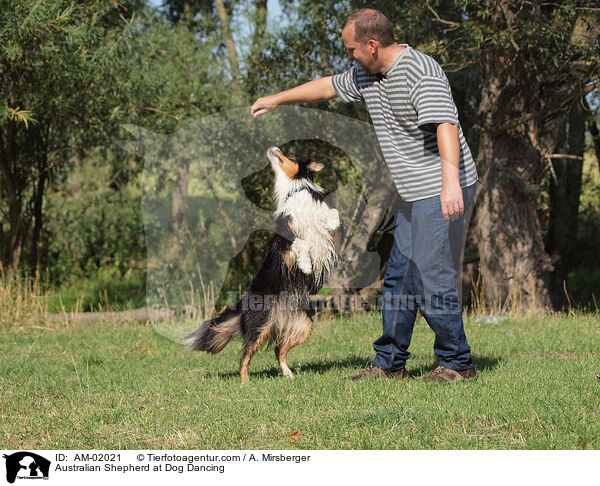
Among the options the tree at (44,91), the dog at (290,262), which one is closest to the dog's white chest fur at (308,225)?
the dog at (290,262)

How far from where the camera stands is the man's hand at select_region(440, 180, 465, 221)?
3.81m

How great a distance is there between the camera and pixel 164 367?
5.33m

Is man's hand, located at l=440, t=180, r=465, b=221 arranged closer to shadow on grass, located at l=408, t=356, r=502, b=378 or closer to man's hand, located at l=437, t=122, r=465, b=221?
man's hand, located at l=437, t=122, r=465, b=221

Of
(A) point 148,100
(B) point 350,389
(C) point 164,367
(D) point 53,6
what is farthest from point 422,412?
(A) point 148,100

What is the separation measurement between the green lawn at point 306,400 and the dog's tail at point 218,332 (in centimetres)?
26

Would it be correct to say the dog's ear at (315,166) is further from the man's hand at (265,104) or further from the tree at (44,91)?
the tree at (44,91)

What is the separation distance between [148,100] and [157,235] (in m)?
2.42

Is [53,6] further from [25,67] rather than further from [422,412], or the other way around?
[422,412]

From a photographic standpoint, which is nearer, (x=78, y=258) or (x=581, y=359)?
(x=581, y=359)

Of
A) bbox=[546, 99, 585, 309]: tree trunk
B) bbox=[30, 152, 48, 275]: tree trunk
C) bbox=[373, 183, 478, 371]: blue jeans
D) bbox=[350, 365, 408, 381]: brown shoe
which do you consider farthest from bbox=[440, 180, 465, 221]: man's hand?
bbox=[546, 99, 585, 309]: tree trunk

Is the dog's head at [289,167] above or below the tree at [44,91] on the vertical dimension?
below

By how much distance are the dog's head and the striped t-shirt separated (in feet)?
1.84
